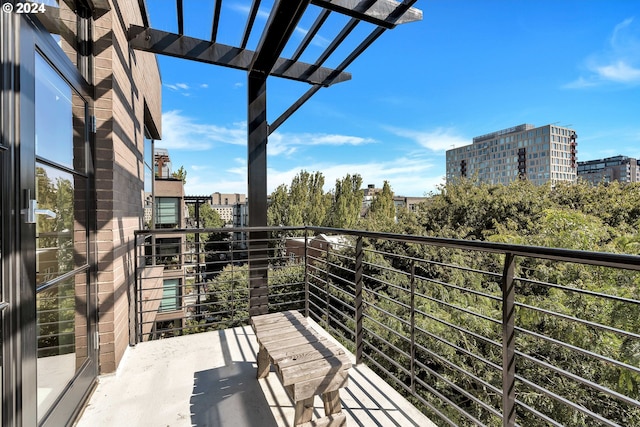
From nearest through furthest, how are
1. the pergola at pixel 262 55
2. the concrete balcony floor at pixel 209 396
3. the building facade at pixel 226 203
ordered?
the concrete balcony floor at pixel 209 396
the pergola at pixel 262 55
the building facade at pixel 226 203

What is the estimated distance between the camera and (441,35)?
8.25m

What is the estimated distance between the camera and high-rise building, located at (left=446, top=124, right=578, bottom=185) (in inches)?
2253

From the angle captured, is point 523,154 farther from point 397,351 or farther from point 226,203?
point 397,351

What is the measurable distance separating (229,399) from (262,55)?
2.74m

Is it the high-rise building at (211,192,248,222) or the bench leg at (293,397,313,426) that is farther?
the high-rise building at (211,192,248,222)

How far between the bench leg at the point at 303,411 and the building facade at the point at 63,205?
107 centimetres

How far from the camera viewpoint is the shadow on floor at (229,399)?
1.68 meters

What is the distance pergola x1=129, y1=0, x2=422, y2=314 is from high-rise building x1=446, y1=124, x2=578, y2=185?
5509 centimetres

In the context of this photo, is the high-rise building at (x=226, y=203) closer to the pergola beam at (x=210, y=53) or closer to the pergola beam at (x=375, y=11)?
the pergola beam at (x=210, y=53)

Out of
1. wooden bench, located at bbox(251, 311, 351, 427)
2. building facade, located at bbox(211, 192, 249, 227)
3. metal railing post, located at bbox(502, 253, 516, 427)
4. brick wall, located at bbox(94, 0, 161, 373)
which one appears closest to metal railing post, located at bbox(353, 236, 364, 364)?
wooden bench, located at bbox(251, 311, 351, 427)

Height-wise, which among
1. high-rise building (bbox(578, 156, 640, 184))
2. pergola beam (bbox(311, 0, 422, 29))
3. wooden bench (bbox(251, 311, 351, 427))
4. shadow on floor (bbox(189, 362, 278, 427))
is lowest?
shadow on floor (bbox(189, 362, 278, 427))

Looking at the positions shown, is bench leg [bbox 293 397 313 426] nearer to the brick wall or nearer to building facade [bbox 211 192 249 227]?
the brick wall

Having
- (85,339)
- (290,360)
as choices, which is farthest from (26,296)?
(290,360)

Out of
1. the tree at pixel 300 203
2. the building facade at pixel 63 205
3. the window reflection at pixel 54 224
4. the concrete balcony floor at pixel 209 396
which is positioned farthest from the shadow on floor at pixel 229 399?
the tree at pixel 300 203
